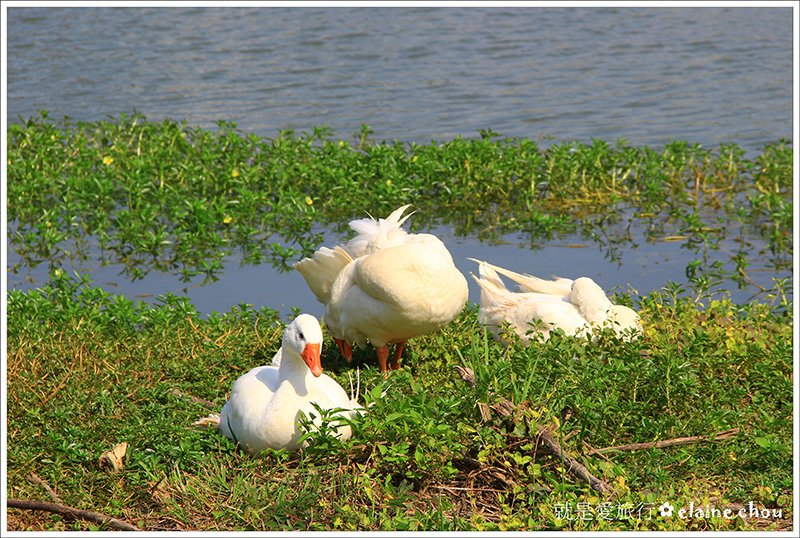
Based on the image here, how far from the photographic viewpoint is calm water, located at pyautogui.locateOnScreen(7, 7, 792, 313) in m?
12.1

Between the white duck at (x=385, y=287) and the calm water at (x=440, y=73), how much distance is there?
7.45 feet

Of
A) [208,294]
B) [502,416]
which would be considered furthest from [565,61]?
[502,416]

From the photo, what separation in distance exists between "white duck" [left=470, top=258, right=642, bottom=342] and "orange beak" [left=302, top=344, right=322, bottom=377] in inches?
63.8

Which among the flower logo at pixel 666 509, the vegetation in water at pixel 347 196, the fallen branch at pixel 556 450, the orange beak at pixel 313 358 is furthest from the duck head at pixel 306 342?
the vegetation in water at pixel 347 196

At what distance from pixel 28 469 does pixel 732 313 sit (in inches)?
163

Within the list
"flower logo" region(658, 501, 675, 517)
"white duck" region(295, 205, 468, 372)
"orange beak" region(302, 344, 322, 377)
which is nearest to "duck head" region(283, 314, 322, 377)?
"orange beak" region(302, 344, 322, 377)

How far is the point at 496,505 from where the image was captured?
4.75 metres

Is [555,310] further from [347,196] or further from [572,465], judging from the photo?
[347,196]

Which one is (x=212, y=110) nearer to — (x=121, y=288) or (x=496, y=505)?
(x=121, y=288)

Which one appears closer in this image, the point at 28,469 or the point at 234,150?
the point at 28,469

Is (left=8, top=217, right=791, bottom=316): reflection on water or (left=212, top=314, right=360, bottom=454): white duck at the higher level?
(left=212, top=314, right=360, bottom=454): white duck

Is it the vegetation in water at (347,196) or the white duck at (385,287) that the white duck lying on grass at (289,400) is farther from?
the vegetation in water at (347,196)

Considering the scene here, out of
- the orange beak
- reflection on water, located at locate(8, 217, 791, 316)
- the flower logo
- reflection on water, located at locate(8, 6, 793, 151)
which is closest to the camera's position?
the flower logo

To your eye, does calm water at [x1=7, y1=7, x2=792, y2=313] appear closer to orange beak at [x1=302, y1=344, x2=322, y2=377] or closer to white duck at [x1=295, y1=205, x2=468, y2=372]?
white duck at [x1=295, y1=205, x2=468, y2=372]
